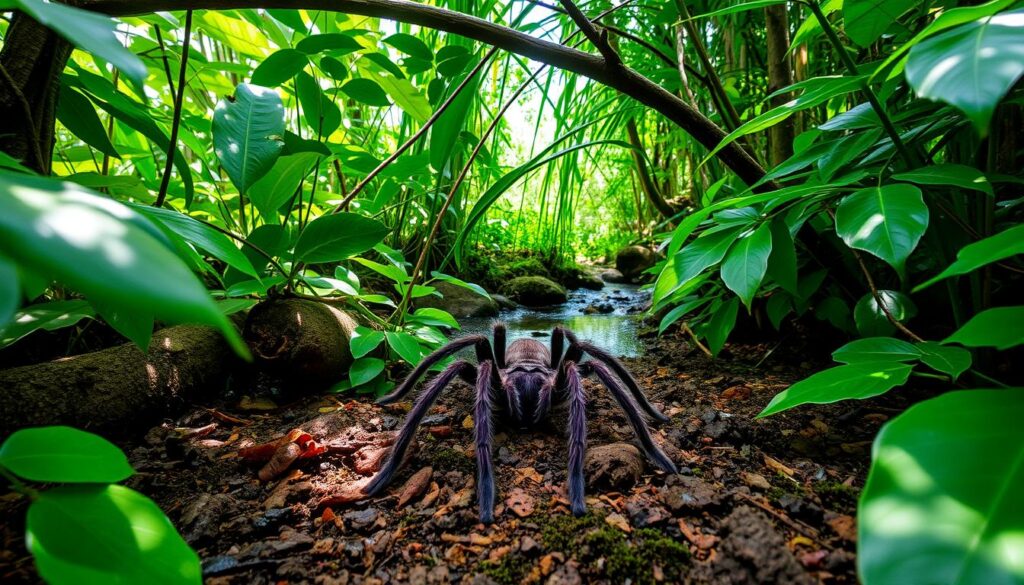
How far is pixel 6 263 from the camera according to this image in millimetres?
257

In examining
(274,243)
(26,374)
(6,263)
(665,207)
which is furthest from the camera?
(665,207)

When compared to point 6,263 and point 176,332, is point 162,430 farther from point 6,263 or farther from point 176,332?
point 6,263

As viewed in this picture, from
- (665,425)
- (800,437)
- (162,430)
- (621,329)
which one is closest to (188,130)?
(162,430)

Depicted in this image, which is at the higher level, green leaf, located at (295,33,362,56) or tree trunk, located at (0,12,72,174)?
green leaf, located at (295,33,362,56)

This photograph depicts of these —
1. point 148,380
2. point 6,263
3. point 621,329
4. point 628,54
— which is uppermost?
point 628,54

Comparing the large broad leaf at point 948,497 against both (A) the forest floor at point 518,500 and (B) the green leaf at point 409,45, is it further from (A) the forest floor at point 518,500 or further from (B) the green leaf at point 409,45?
(B) the green leaf at point 409,45

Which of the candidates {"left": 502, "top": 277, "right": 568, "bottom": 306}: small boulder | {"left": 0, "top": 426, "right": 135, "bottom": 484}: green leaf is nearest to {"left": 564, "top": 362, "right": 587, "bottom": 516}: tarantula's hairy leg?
{"left": 0, "top": 426, "right": 135, "bottom": 484}: green leaf

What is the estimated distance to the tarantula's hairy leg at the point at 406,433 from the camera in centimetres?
100

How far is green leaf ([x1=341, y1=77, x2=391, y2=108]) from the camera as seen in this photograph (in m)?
1.46

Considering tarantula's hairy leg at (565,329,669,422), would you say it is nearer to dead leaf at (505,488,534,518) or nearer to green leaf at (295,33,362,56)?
dead leaf at (505,488,534,518)

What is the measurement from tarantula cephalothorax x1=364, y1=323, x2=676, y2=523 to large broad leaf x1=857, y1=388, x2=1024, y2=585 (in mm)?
534

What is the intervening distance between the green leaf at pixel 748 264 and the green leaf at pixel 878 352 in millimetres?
192

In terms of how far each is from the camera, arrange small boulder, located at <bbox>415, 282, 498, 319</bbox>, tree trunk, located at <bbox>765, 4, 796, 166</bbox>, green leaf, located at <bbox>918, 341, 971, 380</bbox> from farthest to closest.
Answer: small boulder, located at <bbox>415, 282, 498, 319</bbox> < tree trunk, located at <bbox>765, 4, 796, 166</bbox> < green leaf, located at <bbox>918, 341, 971, 380</bbox>

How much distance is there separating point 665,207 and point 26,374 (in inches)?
140
